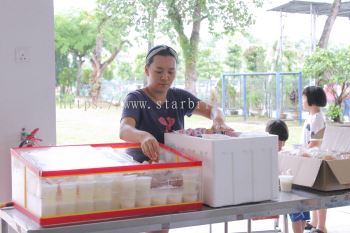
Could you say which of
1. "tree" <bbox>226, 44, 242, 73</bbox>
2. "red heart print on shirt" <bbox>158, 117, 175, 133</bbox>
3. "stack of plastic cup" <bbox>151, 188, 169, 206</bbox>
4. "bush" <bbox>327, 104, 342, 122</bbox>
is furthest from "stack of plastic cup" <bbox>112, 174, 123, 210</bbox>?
"bush" <bbox>327, 104, 342, 122</bbox>

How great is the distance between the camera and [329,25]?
5461mm

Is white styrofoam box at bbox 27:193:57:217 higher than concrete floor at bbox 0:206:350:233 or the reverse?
higher

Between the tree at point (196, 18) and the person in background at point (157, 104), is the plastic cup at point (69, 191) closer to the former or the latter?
the person in background at point (157, 104)

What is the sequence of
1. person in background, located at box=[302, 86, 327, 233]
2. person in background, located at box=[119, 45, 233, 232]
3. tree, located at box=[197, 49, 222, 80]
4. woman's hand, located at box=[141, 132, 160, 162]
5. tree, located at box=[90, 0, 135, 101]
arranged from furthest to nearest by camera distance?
tree, located at box=[197, 49, 222, 80]
tree, located at box=[90, 0, 135, 101]
person in background, located at box=[302, 86, 327, 233]
person in background, located at box=[119, 45, 233, 232]
woman's hand, located at box=[141, 132, 160, 162]

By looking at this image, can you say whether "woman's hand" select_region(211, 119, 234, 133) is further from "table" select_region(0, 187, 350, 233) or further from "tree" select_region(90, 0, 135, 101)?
"tree" select_region(90, 0, 135, 101)

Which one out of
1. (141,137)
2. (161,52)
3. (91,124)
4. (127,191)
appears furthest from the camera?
(91,124)

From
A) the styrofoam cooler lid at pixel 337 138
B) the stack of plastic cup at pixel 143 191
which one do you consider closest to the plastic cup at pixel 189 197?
the stack of plastic cup at pixel 143 191

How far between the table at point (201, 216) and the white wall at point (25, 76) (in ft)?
5.28

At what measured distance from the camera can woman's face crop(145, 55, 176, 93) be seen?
76.0 inches

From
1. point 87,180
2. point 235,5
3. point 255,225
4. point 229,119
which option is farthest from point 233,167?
point 229,119

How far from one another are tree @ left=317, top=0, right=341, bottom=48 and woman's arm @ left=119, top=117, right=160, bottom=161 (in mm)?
4084

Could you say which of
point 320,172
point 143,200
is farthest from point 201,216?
point 320,172

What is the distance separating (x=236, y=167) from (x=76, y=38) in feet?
10.3

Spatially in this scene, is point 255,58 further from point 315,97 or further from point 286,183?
point 286,183
